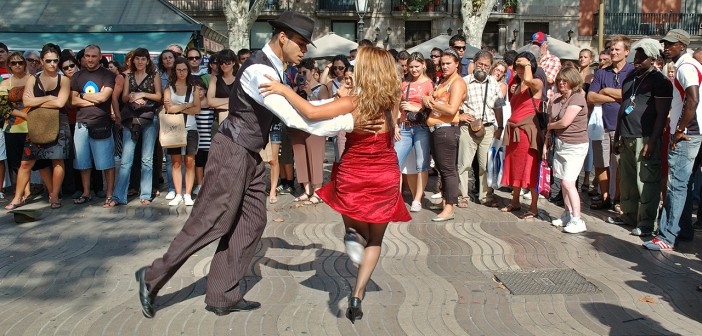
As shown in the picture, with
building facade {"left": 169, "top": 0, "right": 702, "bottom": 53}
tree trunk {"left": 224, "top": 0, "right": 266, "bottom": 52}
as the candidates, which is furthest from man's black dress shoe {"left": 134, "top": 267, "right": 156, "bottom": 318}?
building facade {"left": 169, "top": 0, "right": 702, "bottom": 53}

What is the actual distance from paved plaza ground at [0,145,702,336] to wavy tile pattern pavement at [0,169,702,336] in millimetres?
14

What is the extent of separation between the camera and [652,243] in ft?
22.9

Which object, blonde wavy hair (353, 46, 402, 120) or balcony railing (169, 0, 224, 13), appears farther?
balcony railing (169, 0, 224, 13)

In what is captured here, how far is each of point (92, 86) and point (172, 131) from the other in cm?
114

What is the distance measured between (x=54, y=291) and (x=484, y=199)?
5538 mm

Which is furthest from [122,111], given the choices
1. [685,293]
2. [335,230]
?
[685,293]

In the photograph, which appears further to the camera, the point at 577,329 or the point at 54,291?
Result: the point at 54,291

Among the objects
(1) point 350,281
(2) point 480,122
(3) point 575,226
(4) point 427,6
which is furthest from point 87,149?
(4) point 427,6

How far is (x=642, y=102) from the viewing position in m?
7.47

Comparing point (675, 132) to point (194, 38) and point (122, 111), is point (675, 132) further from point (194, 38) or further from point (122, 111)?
point (194, 38)

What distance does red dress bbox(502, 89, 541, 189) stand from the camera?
27.6ft

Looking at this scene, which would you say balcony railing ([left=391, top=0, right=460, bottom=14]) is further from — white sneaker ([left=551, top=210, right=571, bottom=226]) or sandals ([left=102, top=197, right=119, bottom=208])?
white sneaker ([left=551, top=210, right=571, bottom=226])

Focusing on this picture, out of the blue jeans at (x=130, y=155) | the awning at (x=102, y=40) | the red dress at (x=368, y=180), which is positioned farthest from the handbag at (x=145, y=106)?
the awning at (x=102, y=40)

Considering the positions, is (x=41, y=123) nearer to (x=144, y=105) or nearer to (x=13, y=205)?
(x=13, y=205)
